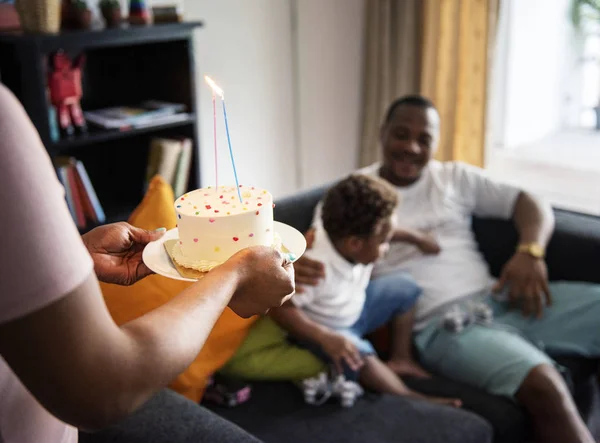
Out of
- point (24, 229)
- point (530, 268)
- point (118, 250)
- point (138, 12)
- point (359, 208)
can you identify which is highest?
point (138, 12)

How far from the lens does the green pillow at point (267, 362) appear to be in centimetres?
182

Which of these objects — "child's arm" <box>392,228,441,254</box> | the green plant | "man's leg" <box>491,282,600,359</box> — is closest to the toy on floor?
"child's arm" <box>392,228,441,254</box>

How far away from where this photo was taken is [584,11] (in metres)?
3.44

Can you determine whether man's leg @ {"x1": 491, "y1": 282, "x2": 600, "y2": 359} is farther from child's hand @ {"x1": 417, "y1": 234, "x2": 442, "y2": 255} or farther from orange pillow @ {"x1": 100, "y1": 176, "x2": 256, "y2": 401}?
orange pillow @ {"x1": 100, "y1": 176, "x2": 256, "y2": 401}

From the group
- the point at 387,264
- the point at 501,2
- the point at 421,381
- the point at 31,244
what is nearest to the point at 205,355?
Result: the point at 421,381

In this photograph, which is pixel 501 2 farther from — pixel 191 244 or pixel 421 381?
pixel 191 244

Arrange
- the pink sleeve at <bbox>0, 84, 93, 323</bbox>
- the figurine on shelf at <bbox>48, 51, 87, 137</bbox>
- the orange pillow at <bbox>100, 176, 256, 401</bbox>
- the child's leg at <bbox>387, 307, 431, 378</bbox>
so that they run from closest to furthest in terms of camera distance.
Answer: the pink sleeve at <bbox>0, 84, 93, 323</bbox> < the orange pillow at <bbox>100, 176, 256, 401</bbox> < the child's leg at <bbox>387, 307, 431, 378</bbox> < the figurine on shelf at <bbox>48, 51, 87, 137</bbox>

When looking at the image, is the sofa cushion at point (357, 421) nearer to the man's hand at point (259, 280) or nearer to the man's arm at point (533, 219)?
the man's arm at point (533, 219)

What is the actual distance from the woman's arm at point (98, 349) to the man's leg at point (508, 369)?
1325 millimetres

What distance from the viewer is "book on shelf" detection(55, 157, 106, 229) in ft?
8.29

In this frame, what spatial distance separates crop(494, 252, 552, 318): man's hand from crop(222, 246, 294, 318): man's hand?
1.47 m

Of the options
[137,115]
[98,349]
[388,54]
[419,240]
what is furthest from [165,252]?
[388,54]

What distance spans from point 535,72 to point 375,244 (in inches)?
85.2

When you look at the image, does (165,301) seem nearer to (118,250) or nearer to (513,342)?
(118,250)
